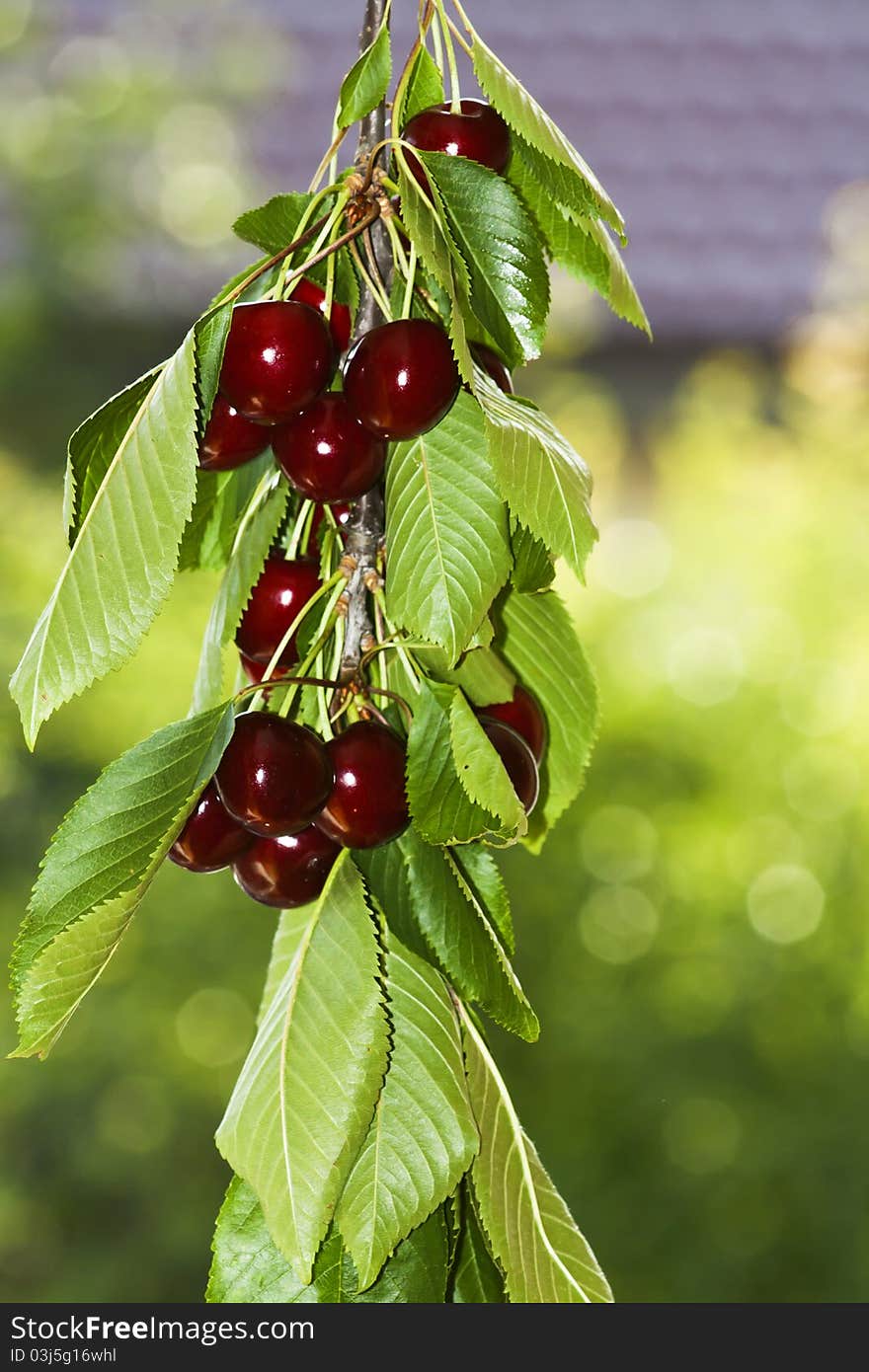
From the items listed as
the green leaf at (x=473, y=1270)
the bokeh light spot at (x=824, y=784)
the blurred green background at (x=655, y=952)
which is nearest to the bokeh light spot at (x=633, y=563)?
the blurred green background at (x=655, y=952)

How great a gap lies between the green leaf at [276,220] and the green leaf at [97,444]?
8cm

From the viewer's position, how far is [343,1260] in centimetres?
57

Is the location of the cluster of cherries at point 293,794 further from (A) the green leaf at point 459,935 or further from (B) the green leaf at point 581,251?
(B) the green leaf at point 581,251

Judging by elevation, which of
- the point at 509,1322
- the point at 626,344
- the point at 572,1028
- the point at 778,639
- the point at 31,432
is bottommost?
the point at 572,1028

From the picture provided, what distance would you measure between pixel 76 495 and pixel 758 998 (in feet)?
3.87

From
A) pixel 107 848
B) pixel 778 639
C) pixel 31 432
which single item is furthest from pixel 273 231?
pixel 31 432

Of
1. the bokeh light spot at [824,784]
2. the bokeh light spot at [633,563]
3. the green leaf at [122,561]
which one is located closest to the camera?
the green leaf at [122,561]

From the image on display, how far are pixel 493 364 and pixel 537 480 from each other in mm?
85

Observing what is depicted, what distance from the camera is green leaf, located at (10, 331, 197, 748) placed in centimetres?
49

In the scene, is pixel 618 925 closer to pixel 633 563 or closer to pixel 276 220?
pixel 633 563

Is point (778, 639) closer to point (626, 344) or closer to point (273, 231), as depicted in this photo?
point (273, 231)

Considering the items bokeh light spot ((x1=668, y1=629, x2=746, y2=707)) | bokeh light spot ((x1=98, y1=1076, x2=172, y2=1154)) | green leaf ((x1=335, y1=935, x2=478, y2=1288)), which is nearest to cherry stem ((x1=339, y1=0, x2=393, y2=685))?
green leaf ((x1=335, y1=935, x2=478, y2=1288))

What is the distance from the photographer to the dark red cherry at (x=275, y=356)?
512 mm

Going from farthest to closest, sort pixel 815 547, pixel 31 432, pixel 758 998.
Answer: pixel 31 432 → pixel 815 547 → pixel 758 998
